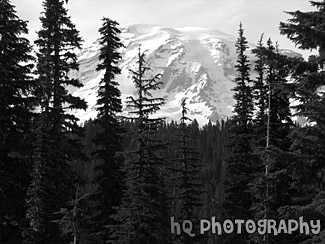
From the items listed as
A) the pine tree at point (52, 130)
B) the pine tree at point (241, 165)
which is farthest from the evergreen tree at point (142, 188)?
the pine tree at point (241, 165)

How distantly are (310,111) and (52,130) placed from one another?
11.7 meters

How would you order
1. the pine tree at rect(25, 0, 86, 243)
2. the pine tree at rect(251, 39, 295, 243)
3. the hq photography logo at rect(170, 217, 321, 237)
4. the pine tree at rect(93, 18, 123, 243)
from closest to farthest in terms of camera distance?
the pine tree at rect(251, 39, 295, 243) → the hq photography logo at rect(170, 217, 321, 237) → the pine tree at rect(25, 0, 86, 243) → the pine tree at rect(93, 18, 123, 243)

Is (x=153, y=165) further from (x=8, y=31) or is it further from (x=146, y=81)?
(x=8, y=31)

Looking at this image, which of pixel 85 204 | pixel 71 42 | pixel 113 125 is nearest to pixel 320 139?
pixel 85 204

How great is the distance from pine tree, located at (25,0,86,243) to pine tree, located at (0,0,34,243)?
546 mm

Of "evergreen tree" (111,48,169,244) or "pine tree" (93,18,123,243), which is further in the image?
"pine tree" (93,18,123,243)

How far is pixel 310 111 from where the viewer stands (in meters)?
11.5

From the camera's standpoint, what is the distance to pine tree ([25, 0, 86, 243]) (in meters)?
17.0

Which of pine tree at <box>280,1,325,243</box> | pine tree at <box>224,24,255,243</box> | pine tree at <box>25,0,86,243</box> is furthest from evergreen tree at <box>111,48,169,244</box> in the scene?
pine tree at <box>224,24,255,243</box>

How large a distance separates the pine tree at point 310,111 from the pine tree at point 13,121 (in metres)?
10.7

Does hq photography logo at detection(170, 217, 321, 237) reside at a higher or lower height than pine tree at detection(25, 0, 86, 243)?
lower

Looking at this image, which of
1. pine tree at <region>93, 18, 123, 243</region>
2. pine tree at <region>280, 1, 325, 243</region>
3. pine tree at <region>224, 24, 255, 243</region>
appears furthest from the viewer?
pine tree at <region>224, 24, 255, 243</region>

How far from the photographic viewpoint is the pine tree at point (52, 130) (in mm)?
16969

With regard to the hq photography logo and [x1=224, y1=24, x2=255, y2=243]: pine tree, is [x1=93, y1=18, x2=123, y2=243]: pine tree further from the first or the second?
[x1=224, y1=24, x2=255, y2=243]: pine tree
